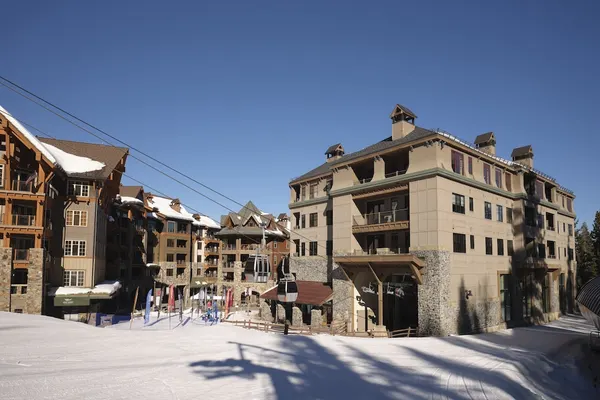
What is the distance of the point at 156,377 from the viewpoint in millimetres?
16281

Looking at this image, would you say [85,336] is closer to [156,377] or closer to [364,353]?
[156,377]

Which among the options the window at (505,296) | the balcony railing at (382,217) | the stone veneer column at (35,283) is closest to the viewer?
the stone veneer column at (35,283)

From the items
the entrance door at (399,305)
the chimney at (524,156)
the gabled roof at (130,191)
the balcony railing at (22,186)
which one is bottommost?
the entrance door at (399,305)

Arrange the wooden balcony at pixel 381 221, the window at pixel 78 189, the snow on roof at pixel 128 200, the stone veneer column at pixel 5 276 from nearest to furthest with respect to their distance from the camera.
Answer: the stone veneer column at pixel 5 276, the wooden balcony at pixel 381 221, the window at pixel 78 189, the snow on roof at pixel 128 200

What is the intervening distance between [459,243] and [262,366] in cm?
2058

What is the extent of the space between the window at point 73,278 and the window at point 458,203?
34.3 metres

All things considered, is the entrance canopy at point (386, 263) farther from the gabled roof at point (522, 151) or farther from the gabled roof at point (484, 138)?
the gabled roof at point (522, 151)

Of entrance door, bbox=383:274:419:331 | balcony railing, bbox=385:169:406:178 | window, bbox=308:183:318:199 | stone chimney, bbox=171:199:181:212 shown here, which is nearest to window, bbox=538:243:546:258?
entrance door, bbox=383:274:419:331

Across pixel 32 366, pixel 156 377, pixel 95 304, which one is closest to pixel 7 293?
pixel 95 304

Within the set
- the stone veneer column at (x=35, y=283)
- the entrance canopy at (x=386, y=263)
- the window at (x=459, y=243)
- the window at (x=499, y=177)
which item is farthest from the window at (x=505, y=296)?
the stone veneer column at (x=35, y=283)

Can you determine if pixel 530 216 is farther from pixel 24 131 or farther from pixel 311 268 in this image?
pixel 24 131

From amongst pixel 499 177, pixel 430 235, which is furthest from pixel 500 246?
pixel 430 235

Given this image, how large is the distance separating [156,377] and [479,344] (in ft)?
68.9

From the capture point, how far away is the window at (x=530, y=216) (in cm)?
4141
